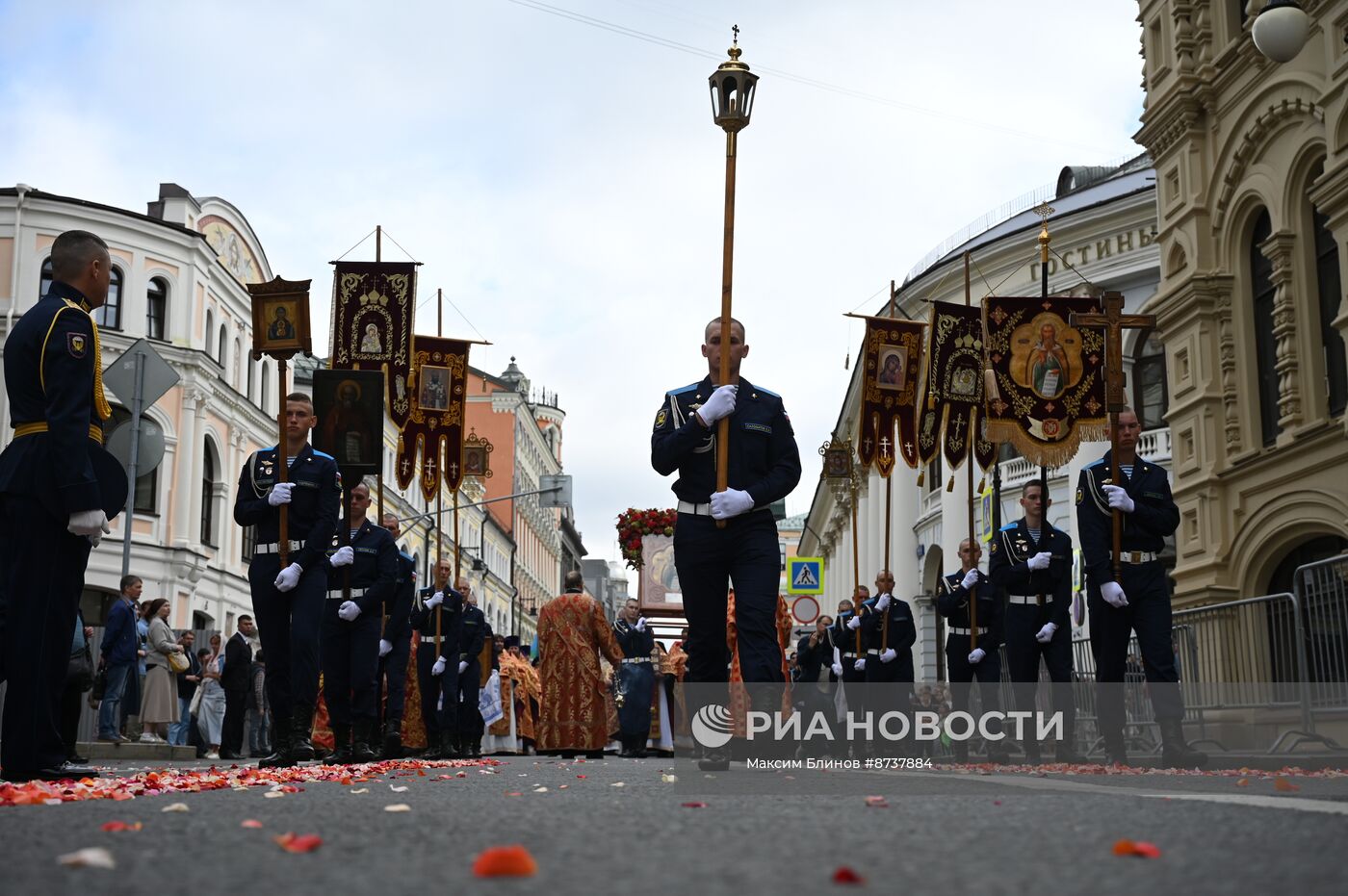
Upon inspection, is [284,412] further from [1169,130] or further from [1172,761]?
[1169,130]

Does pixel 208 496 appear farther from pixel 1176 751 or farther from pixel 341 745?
pixel 1176 751

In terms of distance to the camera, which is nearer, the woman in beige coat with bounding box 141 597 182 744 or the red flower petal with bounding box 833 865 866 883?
the red flower petal with bounding box 833 865 866 883

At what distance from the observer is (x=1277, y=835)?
11.8ft

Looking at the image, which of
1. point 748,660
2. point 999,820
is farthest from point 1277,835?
point 748,660

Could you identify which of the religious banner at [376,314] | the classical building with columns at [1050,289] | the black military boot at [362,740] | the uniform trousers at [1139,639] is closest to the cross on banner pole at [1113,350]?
the uniform trousers at [1139,639]

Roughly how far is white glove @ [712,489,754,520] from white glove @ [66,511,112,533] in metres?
2.98

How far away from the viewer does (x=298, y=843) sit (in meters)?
3.39

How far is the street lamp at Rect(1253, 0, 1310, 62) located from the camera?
12555mm

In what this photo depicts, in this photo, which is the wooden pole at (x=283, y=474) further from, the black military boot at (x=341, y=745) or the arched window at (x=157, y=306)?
the arched window at (x=157, y=306)

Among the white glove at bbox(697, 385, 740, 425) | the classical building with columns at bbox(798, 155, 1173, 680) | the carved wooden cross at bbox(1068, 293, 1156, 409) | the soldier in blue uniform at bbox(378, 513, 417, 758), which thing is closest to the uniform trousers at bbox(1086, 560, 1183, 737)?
the carved wooden cross at bbox(1068, 293, 1156, 409)

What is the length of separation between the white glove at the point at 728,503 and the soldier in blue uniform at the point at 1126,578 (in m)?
2.79

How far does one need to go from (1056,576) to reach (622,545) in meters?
29.2

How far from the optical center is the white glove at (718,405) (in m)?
8.23

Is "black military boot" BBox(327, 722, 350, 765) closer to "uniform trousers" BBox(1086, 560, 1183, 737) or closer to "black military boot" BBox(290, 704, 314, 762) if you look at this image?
"black military boot" BBox(290, 704, 314, 762)
